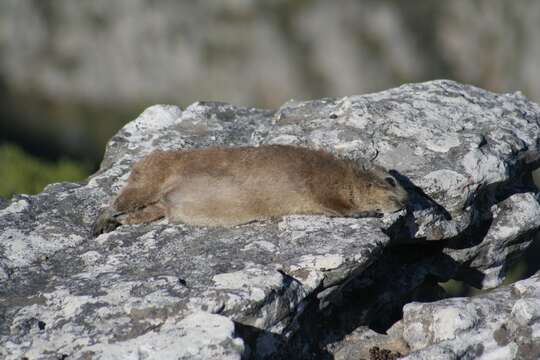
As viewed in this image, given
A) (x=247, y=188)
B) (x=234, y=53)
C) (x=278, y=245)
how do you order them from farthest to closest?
(x=234, y=53) → (x=247, y=188) → (x=278, y=245)

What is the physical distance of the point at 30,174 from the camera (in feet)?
34.3

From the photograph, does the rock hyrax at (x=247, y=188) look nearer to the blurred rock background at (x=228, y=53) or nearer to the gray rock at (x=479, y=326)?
the gray rock at (x=479, y=326)

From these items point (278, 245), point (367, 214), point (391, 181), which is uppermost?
point (391, 181)

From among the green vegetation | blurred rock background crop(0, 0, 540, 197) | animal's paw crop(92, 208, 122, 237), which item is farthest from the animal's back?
blurred rock background crop(0, 0, 540, 197)

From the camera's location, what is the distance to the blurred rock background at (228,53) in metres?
17.8

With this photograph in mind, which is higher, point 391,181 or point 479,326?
point 391,181

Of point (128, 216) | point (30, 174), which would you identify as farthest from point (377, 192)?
point (30, 174)

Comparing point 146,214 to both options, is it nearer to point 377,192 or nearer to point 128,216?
point 128,216

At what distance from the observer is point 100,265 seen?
501 centimetres

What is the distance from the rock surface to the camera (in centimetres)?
440

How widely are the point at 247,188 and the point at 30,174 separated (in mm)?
5731

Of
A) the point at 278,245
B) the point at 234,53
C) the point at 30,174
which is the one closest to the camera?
the point at 278,245

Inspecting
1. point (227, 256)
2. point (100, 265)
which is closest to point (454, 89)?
point (227, 256)

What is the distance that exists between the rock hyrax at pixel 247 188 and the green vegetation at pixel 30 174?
476 cm
